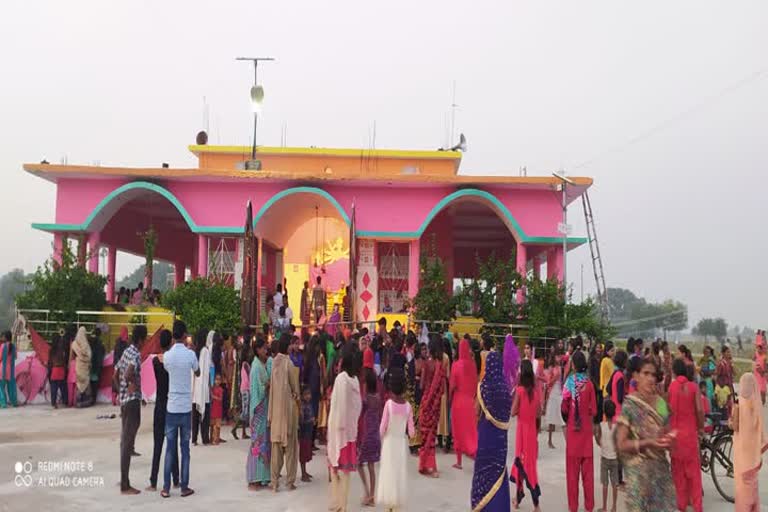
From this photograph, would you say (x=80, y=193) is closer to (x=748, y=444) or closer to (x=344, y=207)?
(x=344, y=207)

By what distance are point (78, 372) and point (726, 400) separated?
12.2 m

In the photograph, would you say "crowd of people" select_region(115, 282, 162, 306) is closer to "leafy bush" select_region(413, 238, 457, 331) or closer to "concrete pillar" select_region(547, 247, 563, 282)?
"leafy bush" select_region(413, 238, 457, 331)

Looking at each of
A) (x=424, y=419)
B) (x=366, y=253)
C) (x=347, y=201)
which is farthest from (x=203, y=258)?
(x=424, y=419)

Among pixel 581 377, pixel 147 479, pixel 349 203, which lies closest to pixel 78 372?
pixel 147 479

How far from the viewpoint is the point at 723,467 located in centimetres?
800

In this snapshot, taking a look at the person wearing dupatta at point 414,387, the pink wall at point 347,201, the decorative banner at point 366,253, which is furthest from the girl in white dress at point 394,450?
the decorative banner at point 366,253

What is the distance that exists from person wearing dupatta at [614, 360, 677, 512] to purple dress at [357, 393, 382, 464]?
327cm

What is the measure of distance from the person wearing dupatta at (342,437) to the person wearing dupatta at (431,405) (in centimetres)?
191

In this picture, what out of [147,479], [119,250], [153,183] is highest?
[153,183]

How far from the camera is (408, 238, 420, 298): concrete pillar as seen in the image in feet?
60.0

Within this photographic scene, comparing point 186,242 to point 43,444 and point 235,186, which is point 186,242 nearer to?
point 235,186

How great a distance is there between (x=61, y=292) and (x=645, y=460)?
13.6 meters

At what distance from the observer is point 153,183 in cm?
1802

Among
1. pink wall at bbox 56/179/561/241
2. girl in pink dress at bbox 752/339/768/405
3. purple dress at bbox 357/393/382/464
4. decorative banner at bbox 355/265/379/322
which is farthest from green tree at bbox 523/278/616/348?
purple dress at bbox 357/393/382/464
